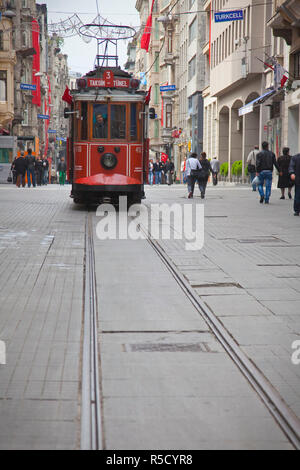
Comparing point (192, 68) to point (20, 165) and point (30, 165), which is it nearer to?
point (30, 165)

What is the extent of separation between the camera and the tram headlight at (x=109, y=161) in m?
20.6

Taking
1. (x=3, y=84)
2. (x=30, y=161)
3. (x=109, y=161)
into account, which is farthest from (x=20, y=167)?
(x=109, y=161)

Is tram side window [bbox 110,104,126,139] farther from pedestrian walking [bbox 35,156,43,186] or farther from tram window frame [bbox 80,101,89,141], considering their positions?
pedestrian walking [bbox 35,156,43,186]

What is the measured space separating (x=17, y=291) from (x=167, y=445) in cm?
479

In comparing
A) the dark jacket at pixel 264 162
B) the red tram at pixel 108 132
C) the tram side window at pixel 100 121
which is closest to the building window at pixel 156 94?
the dark jacket at pixel 264 162

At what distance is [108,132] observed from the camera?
67.5 feet

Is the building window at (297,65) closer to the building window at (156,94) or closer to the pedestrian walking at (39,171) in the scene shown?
the pedestrian walking at (39,171)

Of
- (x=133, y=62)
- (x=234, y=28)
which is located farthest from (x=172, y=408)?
(x=133, y=62)

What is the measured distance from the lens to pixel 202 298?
320 inches

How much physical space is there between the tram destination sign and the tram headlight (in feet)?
5.78

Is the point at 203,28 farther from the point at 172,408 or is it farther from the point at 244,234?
the point at 172,408

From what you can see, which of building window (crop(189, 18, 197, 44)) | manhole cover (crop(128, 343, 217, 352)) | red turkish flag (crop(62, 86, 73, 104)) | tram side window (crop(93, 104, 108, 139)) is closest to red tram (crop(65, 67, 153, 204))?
tram side window (crop(93, 104, 108, 139))

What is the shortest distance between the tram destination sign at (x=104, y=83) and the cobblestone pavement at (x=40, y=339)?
770 cm

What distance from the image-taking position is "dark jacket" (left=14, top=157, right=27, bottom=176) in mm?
37594
